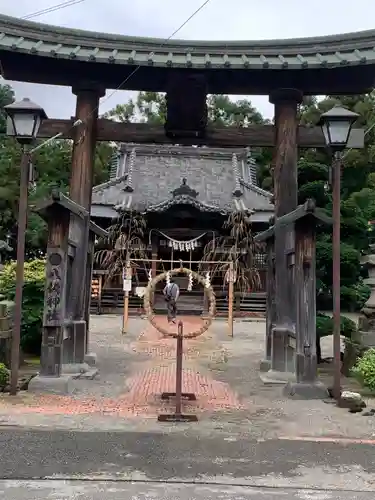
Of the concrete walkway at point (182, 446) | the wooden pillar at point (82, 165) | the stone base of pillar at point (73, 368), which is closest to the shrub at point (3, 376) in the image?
the concrete walkway at point (182, 446)

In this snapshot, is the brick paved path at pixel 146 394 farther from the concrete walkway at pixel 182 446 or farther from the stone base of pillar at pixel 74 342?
the stone base of pillar at pixel 74 342

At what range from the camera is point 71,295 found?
9.38 metres

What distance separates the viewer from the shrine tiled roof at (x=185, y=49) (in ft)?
29.0

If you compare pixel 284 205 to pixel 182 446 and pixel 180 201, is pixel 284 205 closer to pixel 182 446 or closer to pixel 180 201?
pixel 182 446

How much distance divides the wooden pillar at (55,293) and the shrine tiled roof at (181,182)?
54.1 feet

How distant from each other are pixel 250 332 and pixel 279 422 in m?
12.7

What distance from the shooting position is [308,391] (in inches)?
314

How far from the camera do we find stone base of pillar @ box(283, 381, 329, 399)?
313 inches

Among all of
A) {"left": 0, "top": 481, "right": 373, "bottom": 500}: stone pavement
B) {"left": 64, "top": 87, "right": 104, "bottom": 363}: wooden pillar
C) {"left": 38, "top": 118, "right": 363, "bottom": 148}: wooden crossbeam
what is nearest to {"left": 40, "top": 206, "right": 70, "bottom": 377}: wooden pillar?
{"left": 64, "top": 87, "right": 104, "bottom": 363}: wooden pillar

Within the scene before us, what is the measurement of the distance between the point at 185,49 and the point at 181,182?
1888cm

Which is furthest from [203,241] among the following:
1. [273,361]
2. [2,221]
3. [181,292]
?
[273,361]

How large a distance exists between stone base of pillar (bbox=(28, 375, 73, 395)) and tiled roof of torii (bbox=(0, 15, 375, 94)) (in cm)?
497

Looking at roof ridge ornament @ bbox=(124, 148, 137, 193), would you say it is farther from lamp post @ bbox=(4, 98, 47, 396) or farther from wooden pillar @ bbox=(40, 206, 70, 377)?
lamp post @ bbox=(4, 98, 47, 396)

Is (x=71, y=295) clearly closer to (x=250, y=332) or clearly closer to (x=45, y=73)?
(x=45, y=73)
